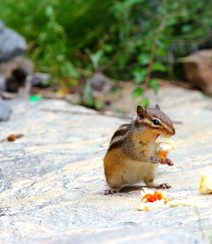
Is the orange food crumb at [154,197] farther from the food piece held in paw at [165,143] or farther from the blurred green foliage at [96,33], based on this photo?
the blurred green foliage at [96,33]

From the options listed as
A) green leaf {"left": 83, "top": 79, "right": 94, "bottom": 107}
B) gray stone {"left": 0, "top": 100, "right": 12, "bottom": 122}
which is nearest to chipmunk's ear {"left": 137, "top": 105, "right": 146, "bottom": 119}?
gray stone {"left": 0, "top": 100, "right": 12, "bottom": 122}

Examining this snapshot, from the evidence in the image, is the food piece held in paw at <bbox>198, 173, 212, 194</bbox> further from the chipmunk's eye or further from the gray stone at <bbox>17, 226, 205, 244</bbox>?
the gray stone at <bbox>17, 226, 205, 244</bbox>

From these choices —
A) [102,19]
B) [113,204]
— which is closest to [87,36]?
[102,19]

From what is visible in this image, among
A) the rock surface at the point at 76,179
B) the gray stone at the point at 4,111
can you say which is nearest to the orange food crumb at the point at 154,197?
the rock surface at the point at 76,179

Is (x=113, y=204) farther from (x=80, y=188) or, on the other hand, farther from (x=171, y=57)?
(x=171, y=57)

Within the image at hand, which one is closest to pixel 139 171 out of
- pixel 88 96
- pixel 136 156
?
pixel 136 156

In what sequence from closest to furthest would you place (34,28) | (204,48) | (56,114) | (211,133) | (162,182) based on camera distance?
(162,182), (211,133), (56,114), (34,28), (204,48)
